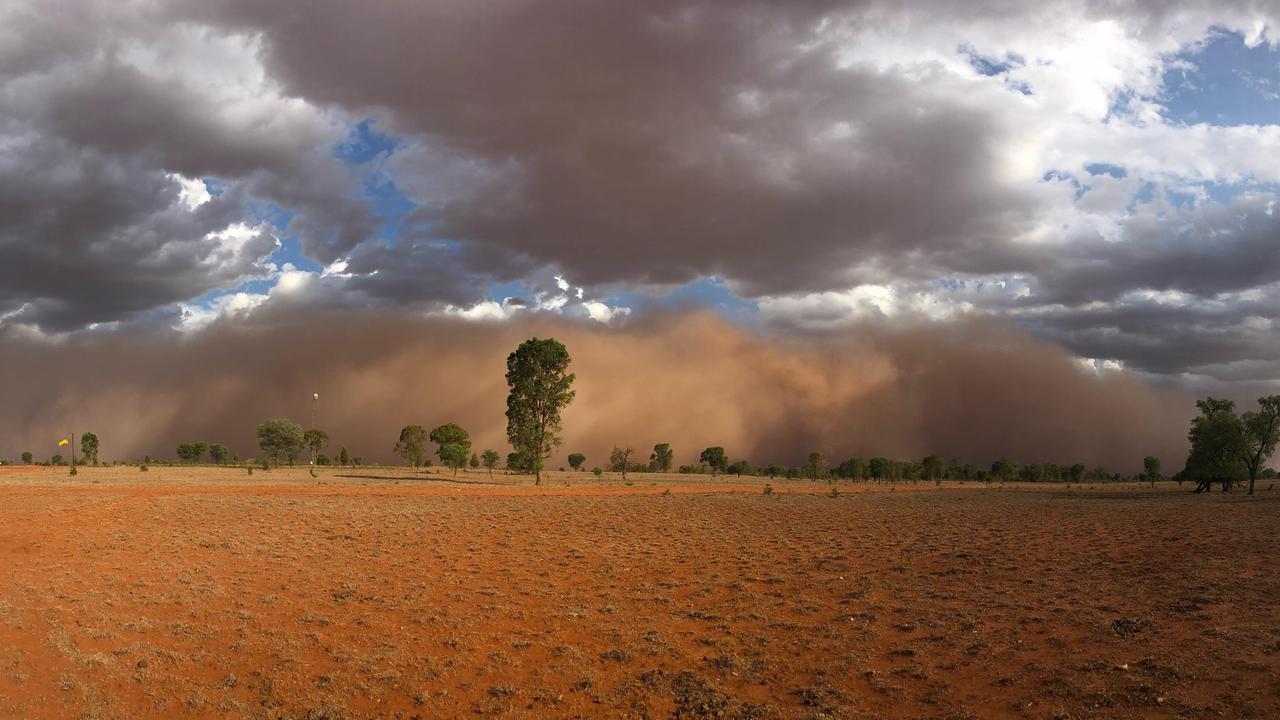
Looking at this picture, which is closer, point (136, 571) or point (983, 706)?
point (983, 706)

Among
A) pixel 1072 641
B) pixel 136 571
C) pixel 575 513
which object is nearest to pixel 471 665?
pixel 1072 641

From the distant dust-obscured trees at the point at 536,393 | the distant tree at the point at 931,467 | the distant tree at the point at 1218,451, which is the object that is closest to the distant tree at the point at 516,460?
the distant dust-obscured trees at the point at 536,393

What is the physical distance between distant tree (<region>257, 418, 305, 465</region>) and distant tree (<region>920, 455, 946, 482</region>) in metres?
162

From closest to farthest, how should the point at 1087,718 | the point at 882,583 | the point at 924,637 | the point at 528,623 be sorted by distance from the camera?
the point at 1087,718
the point at 924,637
the point at 528,623
the point at 882,583

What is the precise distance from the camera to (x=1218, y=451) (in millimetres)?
81312

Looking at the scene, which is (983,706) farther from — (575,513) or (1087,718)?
(575,513)

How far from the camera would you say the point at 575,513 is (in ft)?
144

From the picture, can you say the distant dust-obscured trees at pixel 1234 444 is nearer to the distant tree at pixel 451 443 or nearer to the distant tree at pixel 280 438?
the distant tree at pixel 451 443

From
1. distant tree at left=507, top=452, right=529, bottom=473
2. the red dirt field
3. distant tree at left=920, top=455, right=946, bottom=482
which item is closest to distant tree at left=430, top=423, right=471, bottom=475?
distant tree at left=507, top=452, right=529, bottom=473

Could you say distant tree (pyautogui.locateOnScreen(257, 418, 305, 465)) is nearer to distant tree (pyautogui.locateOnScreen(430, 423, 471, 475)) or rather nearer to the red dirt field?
distant tree (pyautogui.locateOnScreen(430, 423, 471, 475))

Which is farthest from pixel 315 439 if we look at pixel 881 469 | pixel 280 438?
pixel 881 469

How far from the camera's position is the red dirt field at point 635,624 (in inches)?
517

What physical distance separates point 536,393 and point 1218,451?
78270 mm

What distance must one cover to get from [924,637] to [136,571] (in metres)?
24.5
